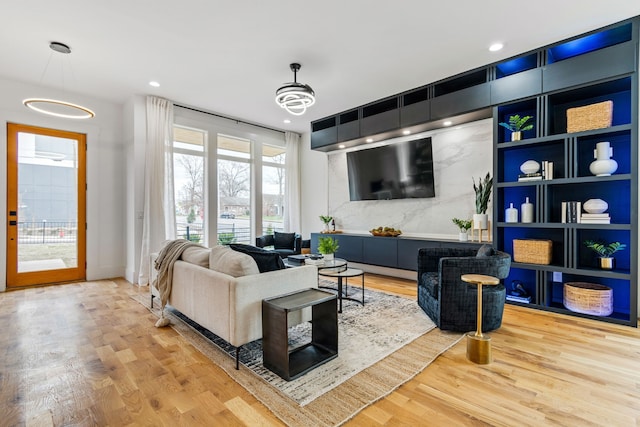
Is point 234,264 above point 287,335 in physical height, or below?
above

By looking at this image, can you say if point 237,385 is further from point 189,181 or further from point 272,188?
point 272,188

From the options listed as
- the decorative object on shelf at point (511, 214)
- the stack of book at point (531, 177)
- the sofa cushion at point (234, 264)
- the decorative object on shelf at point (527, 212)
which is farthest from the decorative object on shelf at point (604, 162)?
the sofa cushion at point (234, 264)

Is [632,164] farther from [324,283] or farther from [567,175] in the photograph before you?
[324,283]

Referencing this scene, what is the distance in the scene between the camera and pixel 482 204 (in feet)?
14.5

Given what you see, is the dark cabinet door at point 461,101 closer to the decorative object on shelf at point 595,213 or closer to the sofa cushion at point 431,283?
the decorative object on shelf at point 595,213

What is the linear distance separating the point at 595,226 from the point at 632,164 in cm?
70

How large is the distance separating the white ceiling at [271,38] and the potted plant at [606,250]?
7.65ft

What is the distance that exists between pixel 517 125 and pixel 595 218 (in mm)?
1388

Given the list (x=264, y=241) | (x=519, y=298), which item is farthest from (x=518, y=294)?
(x=264, y=241)

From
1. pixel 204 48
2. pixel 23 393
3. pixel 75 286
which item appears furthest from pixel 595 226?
pixel 75 286

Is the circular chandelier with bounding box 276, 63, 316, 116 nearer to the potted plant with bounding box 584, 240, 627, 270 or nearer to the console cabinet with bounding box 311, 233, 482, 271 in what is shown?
the console cabinet with bounding box 311, 233, 482, 271

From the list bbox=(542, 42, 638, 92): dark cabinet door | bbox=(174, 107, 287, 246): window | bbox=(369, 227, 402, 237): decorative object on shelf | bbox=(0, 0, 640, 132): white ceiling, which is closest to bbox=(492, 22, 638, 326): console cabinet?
bbox=(542, 42, 638, 92): dark cabinet door

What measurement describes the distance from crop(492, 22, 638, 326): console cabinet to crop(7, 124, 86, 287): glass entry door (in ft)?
21.5

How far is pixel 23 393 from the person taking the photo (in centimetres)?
200
